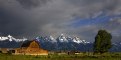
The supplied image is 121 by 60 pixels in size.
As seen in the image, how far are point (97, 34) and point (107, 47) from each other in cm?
897

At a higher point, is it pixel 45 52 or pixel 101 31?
pixel 101 31

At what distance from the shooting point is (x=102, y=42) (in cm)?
15638

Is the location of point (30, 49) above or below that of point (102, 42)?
below

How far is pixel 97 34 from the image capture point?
520 ft

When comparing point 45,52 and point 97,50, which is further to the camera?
point 45,52

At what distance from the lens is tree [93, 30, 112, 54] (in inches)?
5994

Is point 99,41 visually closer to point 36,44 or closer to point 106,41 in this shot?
point 106,41

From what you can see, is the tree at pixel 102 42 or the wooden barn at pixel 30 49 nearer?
the tree at pixel 102 42

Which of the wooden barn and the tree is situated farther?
the wooden barn

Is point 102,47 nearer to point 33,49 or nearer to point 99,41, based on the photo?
point 99,41

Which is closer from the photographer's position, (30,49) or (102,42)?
(102,42)

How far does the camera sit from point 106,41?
514 ft

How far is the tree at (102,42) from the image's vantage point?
152 m

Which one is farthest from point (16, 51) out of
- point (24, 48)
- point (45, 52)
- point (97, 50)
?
point (97, 50)
